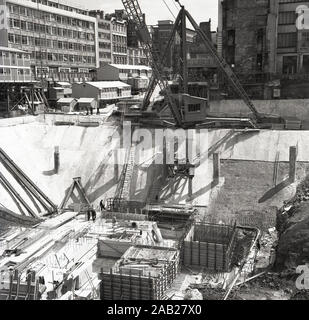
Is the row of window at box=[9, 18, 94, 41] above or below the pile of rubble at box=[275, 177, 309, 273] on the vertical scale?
above

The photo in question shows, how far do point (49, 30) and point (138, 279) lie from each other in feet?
154

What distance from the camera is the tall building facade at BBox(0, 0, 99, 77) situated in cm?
4925

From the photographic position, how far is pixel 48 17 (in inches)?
2151

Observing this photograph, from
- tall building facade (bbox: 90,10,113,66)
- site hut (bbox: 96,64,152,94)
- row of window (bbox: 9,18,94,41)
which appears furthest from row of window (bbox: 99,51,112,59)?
site hut (bbox: 96,64,152,94)

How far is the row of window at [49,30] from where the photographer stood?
49.7 metres

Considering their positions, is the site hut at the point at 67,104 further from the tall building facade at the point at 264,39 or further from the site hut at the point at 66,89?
the tall building facade at the point at 264,39

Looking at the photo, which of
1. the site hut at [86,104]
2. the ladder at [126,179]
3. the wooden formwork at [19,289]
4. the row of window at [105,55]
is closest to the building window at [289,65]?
the site hut at [86,104]

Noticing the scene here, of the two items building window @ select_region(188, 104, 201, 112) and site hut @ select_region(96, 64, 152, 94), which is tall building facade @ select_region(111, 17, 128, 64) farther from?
building window @ select_region(188, 104, 201, 112)

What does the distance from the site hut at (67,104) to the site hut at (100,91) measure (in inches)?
87.1

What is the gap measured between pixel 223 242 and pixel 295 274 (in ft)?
17.3

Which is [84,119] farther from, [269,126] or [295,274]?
[295,274]

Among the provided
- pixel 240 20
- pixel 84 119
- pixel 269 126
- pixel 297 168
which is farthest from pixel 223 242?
pixel 240 20

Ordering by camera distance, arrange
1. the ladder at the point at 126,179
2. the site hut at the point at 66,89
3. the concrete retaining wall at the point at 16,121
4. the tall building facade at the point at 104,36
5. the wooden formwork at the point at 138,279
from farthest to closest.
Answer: the tall building facade at the point at 104,36
the site hut at the point at 66,89
the concrete retaining wall at the point at 16,121
the ladder at the point at 126,179
the wooden formwork at the point at 138,279

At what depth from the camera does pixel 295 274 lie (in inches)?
599
